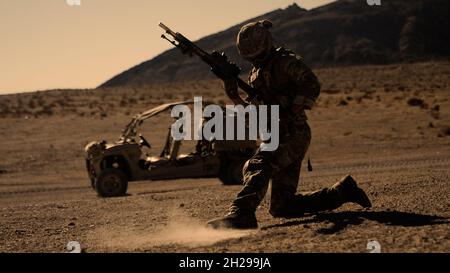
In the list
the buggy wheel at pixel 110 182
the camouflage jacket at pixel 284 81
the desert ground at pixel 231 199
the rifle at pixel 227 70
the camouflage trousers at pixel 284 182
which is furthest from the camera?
the buggy wheel at pixel 110 182

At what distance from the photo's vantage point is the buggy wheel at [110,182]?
46.3ft

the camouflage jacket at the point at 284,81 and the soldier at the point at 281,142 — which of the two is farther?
the camouflage jacket at the point at 284,81

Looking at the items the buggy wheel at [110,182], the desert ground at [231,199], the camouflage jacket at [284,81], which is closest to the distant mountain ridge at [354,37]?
the desert ground at [231,199]

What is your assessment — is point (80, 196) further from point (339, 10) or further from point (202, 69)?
point (339, 10)

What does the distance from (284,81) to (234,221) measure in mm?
1524

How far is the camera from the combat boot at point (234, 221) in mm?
6586

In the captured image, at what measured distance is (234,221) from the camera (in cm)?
660

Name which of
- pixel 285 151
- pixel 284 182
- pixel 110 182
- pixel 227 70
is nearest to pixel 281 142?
pixel 285 151

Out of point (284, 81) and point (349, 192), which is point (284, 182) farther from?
point (284, 81)

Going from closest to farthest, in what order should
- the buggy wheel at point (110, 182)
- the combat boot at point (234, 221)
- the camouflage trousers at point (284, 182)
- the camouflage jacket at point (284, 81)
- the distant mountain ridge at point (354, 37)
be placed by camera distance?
the combat boot at point (234, 221) < the camouflage trousers at point (284, 182) < the camouflage jacket at point (284, 81) < the buggy wheel at point (110, 182) < the distant mountain ridge at point (354, 37)

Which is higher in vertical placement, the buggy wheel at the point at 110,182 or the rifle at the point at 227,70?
the rifle at the point at 227,70

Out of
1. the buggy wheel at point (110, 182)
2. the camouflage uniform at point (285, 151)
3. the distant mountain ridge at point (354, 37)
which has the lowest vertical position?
the buggy wheel at point (110, 182)

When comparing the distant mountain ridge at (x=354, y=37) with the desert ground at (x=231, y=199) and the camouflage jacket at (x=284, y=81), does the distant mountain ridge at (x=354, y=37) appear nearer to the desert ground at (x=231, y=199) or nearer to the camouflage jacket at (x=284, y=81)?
the desert ground at (x=231, y=199)

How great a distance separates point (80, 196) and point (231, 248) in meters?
9.77
